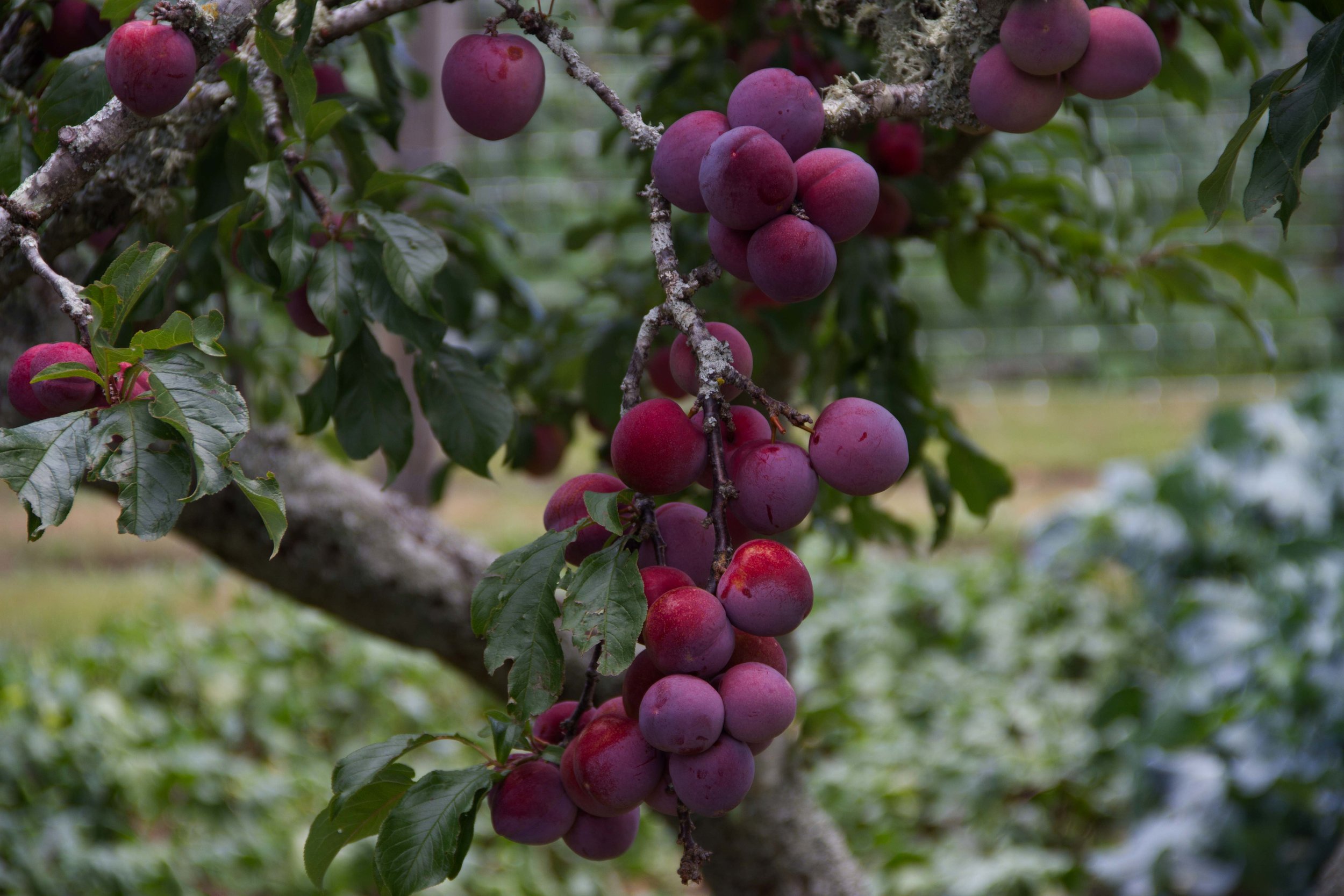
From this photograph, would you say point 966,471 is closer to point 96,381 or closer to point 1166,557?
point 96,381

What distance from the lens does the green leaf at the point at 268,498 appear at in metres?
0.56

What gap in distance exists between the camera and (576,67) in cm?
64

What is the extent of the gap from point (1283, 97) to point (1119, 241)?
682mm

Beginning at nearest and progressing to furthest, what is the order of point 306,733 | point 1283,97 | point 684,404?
point 1283,97
point 684,404
point 306,733

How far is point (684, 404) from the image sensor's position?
168 centimetres

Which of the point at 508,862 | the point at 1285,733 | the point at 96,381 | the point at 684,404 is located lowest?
the point at 508,862

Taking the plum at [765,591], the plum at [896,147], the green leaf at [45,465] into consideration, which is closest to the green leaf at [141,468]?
the green leaf at [45,465]

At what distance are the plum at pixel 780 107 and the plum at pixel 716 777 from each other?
316mm

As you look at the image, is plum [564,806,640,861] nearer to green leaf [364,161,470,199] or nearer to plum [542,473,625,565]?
plum [542,473,625,565]

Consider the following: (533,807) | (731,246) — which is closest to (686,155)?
(731,246)

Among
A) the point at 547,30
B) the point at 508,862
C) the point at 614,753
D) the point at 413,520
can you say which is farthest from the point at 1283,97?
the point at 508,862

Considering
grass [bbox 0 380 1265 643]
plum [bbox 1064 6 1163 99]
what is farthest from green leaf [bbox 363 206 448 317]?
grass [bbox 0 380 1265 643]

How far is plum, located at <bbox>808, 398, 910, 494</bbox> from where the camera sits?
0.57 metres

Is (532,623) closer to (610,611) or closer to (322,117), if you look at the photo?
(610,611)
